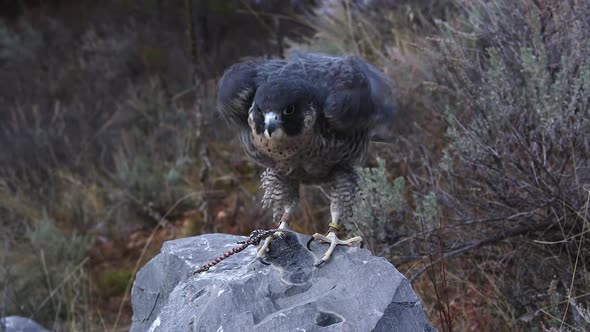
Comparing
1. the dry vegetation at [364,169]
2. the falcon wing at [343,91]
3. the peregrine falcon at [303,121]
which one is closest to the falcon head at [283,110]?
the peregrine falcon at [303,121]

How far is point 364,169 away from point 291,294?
4.77ft

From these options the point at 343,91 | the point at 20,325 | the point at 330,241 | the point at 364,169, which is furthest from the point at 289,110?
the point at 20,325

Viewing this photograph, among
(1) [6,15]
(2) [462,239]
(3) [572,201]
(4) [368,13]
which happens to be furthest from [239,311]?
(1) [6,15]

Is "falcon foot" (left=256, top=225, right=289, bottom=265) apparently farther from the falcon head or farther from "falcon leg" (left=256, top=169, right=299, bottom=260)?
the falcon head

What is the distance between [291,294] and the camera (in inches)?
85.4

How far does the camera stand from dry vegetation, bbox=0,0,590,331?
121 inches

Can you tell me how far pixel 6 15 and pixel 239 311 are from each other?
29.7 feet

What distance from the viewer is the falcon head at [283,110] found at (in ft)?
7.14

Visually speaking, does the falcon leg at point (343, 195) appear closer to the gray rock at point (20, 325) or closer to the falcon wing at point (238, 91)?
the falcon wing at point (238, 91)

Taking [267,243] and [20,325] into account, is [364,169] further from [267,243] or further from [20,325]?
[20,325]

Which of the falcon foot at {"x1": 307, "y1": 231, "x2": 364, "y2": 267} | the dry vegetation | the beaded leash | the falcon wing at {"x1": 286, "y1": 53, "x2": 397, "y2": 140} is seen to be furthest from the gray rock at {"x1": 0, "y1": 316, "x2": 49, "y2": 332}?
the falcon wing at {"x1": 286, "y1": 53, "x2": 397, "y2": 140}

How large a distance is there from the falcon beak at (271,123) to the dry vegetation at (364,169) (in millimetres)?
765

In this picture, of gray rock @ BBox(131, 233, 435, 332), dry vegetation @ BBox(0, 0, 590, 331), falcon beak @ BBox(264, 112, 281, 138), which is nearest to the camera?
gray rock @ BBox(131, 233, 435, 332)

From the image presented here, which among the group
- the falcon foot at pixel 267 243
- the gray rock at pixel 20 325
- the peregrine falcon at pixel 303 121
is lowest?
the gray rock at pixel 20 325
